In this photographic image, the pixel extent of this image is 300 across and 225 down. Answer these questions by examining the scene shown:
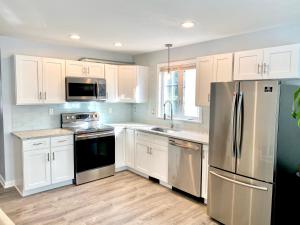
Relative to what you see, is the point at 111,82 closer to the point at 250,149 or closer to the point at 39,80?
the point at 39,80

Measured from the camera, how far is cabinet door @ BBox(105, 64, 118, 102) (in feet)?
14.9

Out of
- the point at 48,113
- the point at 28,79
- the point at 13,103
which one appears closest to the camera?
the point at 28,79

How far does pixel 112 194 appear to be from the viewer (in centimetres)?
354

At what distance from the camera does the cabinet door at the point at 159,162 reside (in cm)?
377

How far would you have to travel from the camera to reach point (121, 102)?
491 centimetres

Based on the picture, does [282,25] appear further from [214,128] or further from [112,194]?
[112,194]

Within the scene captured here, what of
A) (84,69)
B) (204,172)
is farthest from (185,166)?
(84,69)

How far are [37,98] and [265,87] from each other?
11.0 feet

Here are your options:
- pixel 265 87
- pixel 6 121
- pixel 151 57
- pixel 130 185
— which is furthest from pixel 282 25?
pixel 6 121

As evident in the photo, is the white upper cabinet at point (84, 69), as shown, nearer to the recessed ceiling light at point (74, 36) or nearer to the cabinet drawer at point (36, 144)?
the recessed ceiling light at point (74, 36)

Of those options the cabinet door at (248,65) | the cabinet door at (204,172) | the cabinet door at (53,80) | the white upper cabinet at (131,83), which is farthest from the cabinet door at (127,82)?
the cabinet door at (248,65)

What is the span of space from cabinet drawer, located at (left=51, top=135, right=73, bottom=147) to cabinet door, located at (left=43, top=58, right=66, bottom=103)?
0.67 metres

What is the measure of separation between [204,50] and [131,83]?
1.64m

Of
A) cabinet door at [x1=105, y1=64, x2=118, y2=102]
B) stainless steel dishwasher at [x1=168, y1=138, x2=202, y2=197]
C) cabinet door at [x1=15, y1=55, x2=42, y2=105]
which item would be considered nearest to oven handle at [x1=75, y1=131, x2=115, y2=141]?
cabinet door at [x1=105, y1=64, x2=118, y2=102]
